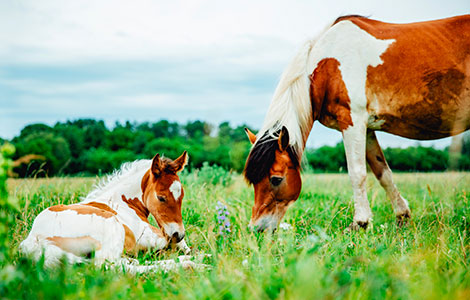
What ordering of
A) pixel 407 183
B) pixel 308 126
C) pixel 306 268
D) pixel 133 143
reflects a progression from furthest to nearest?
pixel 133 143 → pixel 407 183 → pixel 308 126 → pixel 306 268

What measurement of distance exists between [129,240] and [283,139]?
6.43 ft

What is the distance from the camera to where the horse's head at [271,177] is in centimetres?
393

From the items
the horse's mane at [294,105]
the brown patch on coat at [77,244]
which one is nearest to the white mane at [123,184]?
the brown patch on coat at [77,244]

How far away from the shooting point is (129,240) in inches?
131

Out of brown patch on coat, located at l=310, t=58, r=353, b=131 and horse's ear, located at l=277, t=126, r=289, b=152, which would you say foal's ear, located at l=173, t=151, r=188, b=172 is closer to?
horse's ear, located at l=277, t=126, r=289, b=152

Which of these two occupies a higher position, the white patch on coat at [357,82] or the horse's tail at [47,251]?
the white patch on coat at [357,82]

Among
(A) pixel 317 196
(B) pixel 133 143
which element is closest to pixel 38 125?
(B) pixel 133 143

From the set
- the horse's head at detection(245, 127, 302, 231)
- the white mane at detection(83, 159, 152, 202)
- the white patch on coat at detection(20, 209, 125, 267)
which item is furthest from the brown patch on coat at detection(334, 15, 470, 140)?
the white patch on coat at detection(20, 209, 125, 267)

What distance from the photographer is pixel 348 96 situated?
4.05 metres

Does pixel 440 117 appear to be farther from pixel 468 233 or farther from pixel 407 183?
pixel 407 183

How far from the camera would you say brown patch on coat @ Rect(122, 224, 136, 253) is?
10.8ft

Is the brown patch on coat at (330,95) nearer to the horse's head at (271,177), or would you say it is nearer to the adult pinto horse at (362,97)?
the adult pinto horse at (362,97)

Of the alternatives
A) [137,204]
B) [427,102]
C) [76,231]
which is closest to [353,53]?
[427,102]

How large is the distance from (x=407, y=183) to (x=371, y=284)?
26.5 feet
